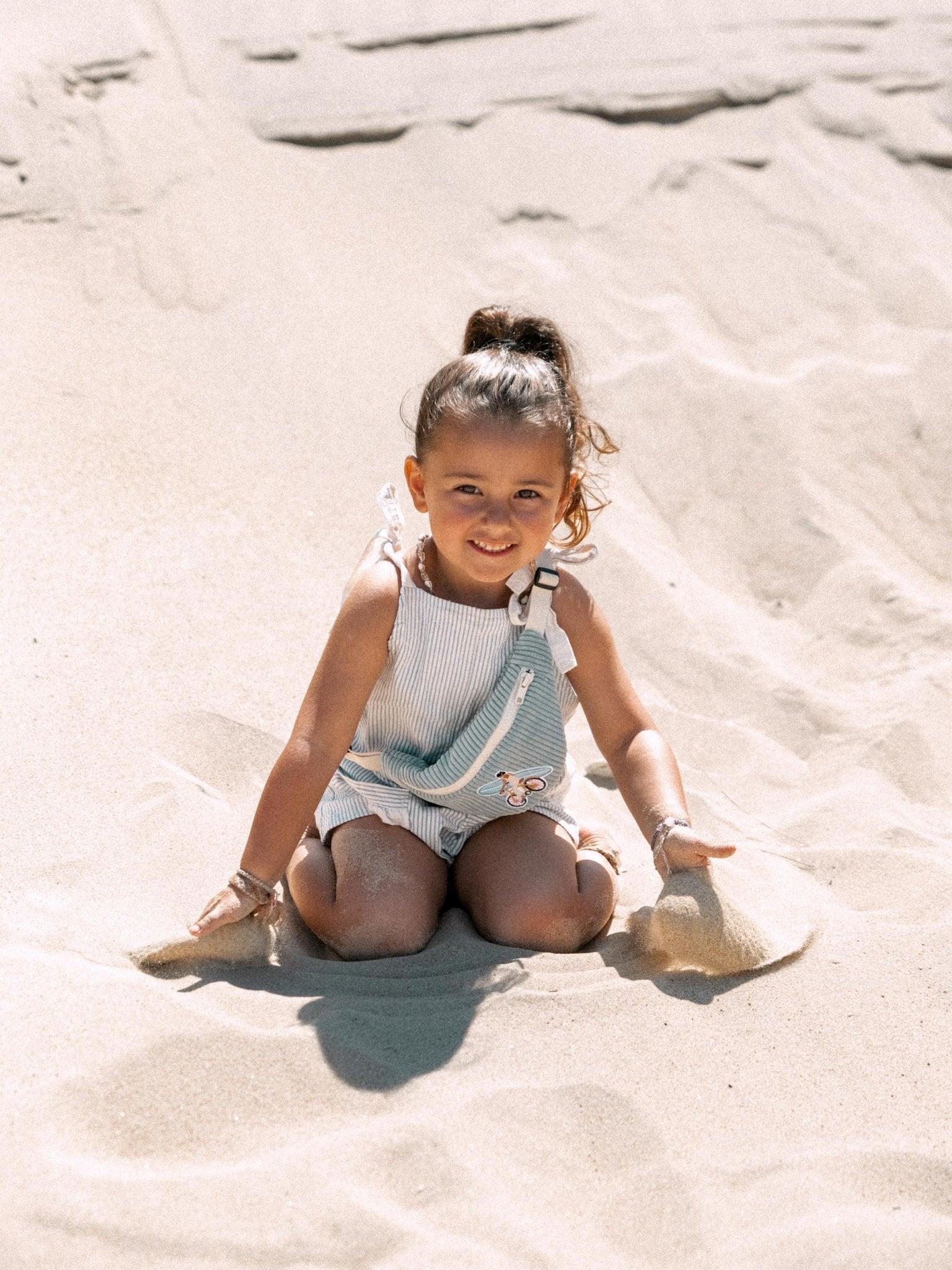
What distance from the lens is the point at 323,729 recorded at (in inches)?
90.2

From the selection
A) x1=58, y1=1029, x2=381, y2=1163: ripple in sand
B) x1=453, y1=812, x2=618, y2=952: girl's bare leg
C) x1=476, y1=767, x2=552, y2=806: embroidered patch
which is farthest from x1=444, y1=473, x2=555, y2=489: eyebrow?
x1=58, y1=1029, x2=381, y2=1163: ripple in sand

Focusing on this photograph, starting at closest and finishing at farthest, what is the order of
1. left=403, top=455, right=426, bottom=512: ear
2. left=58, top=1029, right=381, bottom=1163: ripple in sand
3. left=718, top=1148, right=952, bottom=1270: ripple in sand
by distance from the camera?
left=718, top=1148, right=952, bottom=1270: ripple in sand → left=58, top=1029, right=381, bottom=1163: ripple in sand → left=403, top=455, right=426, bottom=512: ear

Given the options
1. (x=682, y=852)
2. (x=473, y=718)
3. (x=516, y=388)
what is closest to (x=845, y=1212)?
(x=682, y=852)

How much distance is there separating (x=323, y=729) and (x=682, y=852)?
0.63 m

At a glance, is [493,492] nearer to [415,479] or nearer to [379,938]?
[415,479]

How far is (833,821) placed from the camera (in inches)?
112

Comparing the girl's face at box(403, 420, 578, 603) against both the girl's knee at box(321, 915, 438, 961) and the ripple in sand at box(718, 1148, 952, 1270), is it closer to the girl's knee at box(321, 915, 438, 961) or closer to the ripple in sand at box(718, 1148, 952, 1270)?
Result: the girl's knee at box(321, 915, 438, 961)

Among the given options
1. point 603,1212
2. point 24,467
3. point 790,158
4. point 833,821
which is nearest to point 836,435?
point 790,158

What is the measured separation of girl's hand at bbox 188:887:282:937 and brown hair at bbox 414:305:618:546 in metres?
0.79

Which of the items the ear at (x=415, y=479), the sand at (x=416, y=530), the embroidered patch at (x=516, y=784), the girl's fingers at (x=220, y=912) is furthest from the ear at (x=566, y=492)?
the girl's fingers at (x=220, y=912)

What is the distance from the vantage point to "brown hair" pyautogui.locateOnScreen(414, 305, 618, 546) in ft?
7.32

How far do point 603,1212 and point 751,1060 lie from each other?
41cm

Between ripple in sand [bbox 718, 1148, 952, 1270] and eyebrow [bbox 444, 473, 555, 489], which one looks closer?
ripple in sand [bbox 718, 1148, 952, 1270]

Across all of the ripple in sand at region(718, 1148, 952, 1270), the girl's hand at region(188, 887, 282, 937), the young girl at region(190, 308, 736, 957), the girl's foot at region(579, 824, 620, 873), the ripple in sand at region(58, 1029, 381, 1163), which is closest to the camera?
the ripple in sand at region(718, 1148, 952, 1270)
